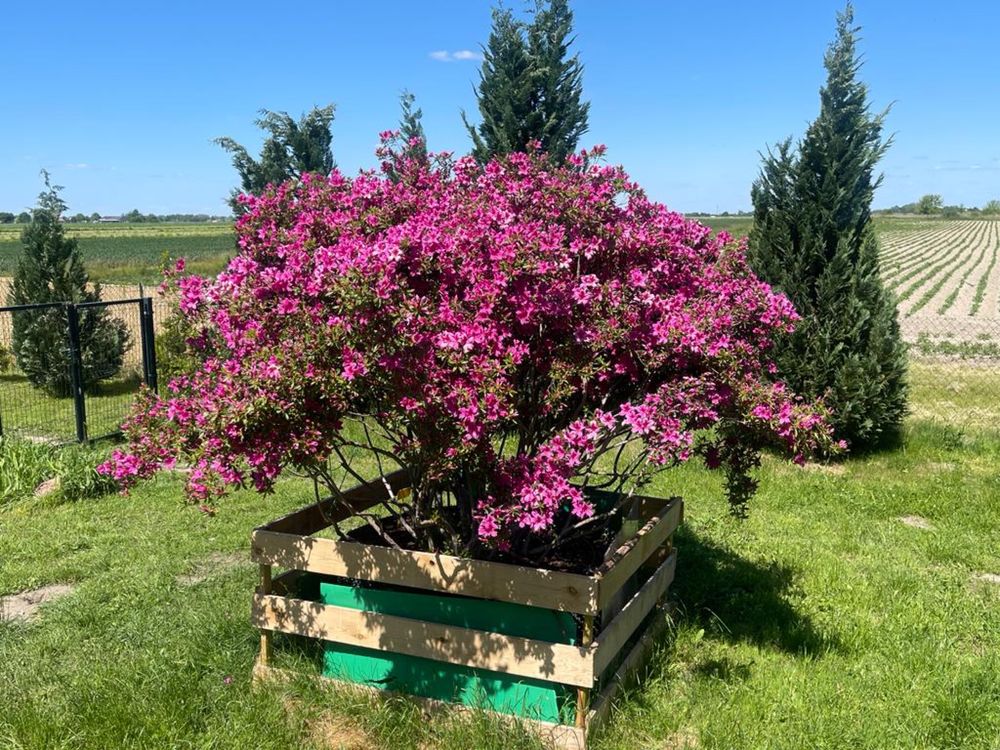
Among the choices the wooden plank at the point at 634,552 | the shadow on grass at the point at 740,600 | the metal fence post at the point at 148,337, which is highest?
the metal fence post at the point at 148,337

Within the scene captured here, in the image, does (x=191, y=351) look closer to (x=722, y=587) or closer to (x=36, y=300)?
(x=722, y=587)

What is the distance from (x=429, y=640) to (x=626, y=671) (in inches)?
33.2

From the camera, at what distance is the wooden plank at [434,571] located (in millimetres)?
2924

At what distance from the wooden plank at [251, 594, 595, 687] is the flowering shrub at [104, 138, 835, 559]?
40 cm

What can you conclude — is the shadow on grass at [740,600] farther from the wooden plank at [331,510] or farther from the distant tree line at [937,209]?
the distant tree line at [937,209]

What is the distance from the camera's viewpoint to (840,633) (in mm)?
3902

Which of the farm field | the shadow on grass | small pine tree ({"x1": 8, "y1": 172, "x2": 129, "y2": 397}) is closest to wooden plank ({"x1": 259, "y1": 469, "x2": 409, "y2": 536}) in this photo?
the shadow on grass

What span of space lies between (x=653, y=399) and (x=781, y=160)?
5.75 metres

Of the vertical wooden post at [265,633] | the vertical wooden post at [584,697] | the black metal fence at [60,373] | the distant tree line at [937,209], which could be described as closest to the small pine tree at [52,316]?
the black metal fence at [60,373]

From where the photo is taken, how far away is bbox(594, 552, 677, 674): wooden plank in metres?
2.95

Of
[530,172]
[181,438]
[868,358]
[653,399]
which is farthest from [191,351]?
[868,358]

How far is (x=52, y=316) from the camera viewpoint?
11219mm

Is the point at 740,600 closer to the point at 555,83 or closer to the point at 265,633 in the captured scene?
the point at 265,633

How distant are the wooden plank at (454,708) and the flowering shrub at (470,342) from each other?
62cm
